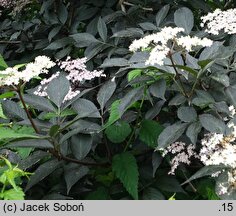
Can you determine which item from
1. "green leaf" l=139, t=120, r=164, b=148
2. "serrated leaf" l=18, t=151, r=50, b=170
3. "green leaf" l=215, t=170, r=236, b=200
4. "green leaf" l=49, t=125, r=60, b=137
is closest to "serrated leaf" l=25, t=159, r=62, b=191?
"serrated leaf" l=18, t=151, r=50, b=170

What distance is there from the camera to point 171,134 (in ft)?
4.01

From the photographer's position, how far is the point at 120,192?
1.47 meters

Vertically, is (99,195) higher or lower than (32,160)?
lower

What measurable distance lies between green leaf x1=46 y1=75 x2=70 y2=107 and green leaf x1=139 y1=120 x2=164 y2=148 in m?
0.27

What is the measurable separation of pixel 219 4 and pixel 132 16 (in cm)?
53

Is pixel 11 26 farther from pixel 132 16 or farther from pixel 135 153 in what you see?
pixel 135 153

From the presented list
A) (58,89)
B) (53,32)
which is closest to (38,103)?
(58,89)

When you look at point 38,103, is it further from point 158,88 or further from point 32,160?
point 158,88

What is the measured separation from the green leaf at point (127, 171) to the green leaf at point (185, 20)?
536 mm

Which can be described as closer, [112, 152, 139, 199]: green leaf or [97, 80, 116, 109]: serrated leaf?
[112, 152, 139, 199]: green leaf

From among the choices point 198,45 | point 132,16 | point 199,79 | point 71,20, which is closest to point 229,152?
point 199,79

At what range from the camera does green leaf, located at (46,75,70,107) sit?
1.38 metres

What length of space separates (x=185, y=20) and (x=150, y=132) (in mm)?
496

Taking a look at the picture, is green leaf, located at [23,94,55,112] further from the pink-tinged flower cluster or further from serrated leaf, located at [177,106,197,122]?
serrated leaf, located at [177,106,197,122]
